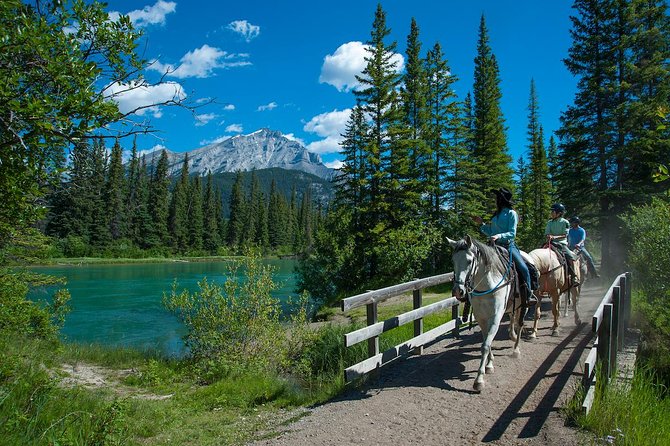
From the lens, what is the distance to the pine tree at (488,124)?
1388 inches

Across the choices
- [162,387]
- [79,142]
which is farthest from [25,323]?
[79,142]

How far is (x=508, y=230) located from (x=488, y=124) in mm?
30798

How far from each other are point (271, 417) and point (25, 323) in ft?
24.2

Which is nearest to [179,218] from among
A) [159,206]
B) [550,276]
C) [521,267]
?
[159,206]

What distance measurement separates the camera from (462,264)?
608 cm

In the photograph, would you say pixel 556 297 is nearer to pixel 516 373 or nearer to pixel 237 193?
pixel 516 373

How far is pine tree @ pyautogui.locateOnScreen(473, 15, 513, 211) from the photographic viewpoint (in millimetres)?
35250

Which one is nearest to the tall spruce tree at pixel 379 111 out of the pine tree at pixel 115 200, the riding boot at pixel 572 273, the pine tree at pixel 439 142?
the pine tree at pixel 439 142

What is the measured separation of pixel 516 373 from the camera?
6605 mm

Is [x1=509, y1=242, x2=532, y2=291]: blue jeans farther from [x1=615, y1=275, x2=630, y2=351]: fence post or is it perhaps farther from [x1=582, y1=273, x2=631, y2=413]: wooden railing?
[x1=582, y1=273, x2=631, y2=413]: wooden railing

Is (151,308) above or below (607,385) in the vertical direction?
below

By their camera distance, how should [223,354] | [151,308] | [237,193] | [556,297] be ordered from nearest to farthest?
[556,297] < [223,354] < [151,308] < [237,193]

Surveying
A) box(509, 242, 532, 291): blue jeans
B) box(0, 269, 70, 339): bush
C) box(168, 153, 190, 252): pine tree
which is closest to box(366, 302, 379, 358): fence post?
box(509, 242, 532, 291): blue jeans

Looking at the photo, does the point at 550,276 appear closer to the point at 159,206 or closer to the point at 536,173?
the point at 536,173
